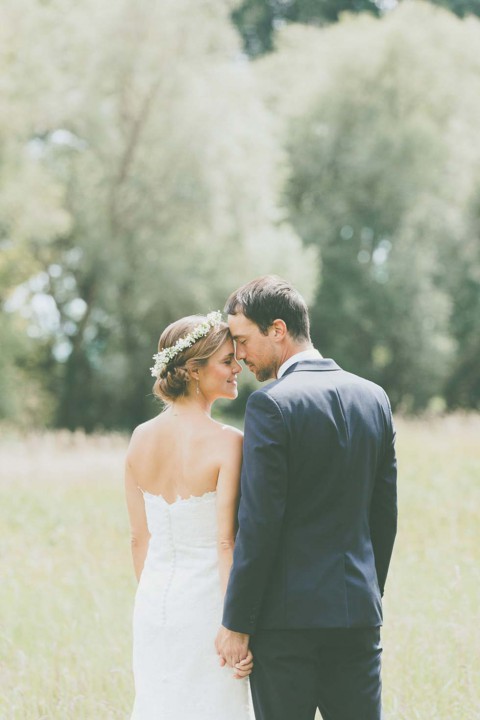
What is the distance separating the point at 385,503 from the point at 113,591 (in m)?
3.76

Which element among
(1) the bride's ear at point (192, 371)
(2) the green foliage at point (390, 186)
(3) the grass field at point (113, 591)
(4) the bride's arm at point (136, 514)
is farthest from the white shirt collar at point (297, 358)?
(2) the green foliage at point (390, 186)

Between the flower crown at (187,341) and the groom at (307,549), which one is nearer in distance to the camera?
the groom at (307,549)

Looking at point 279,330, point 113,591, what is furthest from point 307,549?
point 113,591

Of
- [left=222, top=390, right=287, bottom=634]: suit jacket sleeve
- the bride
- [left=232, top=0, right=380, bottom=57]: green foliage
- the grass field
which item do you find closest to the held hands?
[left=222, top=390, right=287, bottom=634]: suit jacket sleeve

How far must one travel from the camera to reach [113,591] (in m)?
6.45

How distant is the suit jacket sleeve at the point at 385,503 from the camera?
3184 millimetres

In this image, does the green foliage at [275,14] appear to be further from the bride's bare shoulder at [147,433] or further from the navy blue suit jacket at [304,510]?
the navy blue suit jacket at [304,510]

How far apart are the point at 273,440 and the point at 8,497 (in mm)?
8105

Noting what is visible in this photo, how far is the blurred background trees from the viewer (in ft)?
63.1

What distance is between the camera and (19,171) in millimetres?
17922

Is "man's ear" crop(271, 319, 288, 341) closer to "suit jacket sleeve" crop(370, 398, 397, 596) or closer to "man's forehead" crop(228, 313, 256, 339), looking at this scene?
"man's forehead" crop(228, 313, 256, 339)

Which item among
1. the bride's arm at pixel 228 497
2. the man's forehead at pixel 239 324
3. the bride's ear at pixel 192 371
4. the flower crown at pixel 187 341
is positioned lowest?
the bride's arm at pixel 228 497

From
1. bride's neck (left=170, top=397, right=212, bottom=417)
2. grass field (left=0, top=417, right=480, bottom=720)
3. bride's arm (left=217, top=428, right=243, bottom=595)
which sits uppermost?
bride's neck (left=170, top=397, right=212, bottom=417)

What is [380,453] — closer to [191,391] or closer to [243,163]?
[191,391]
